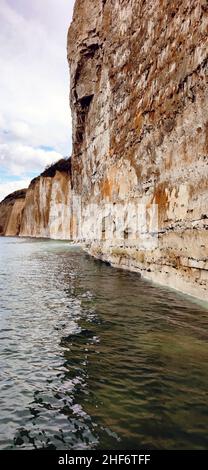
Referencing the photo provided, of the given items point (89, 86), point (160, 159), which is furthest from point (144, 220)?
point (89, 86)

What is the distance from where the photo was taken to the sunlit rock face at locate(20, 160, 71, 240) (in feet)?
198

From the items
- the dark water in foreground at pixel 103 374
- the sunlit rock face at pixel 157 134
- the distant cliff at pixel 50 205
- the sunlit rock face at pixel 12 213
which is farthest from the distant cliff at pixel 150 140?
the sunlit rock face at pixel 12 213

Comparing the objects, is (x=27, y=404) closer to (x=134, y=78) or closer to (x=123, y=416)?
(x=123, y=416)

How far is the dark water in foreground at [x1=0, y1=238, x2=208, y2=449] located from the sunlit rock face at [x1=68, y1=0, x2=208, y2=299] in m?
2.05

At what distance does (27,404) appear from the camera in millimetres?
3770

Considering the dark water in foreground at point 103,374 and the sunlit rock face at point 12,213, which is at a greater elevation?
the sunlit rock face at point 12,213

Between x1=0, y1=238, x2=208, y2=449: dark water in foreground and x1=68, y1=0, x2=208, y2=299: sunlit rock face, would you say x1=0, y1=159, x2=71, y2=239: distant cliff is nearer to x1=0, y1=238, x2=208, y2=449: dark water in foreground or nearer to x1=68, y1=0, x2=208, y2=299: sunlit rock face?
x1=68, y1=0, x2=208, y2=299: sunlit rock face

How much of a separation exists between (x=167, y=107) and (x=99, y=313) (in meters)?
7.15

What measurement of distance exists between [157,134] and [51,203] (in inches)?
2146

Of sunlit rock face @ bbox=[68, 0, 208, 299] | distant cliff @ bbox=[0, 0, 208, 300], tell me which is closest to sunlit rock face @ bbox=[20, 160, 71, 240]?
distant cliff @ bbox=[0, 0, 208, 300]

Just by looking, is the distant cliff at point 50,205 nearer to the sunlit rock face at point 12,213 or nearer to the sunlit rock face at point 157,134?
the sunlit rock face at point 12,213

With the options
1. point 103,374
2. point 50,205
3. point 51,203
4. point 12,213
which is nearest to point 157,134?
point 103,374

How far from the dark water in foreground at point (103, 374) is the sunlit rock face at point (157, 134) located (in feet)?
6.72

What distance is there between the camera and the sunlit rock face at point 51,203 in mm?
60500
